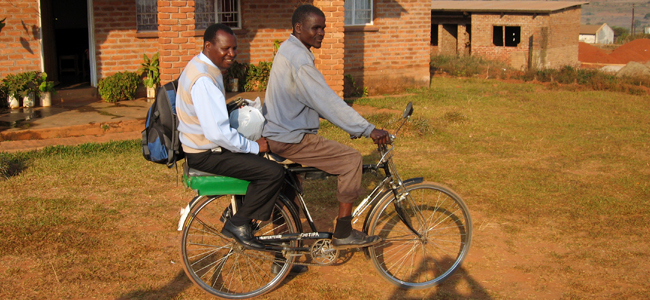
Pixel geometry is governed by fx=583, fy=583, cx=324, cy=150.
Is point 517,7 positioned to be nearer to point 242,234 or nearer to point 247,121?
point 247,121

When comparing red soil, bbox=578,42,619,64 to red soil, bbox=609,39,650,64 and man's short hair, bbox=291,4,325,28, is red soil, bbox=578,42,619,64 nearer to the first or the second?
red soil, bbox=609,39,650,64

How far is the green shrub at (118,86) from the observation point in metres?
10.9

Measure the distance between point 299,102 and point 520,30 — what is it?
20734mm

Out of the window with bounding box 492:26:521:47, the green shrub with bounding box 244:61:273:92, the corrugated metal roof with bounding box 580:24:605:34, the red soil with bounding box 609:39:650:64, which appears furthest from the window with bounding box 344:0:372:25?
the corrugated metal roof with bounding box 580:24:605:34

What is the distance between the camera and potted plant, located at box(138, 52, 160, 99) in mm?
11195

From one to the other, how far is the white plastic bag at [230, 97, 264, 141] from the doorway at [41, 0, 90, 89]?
8605 mm

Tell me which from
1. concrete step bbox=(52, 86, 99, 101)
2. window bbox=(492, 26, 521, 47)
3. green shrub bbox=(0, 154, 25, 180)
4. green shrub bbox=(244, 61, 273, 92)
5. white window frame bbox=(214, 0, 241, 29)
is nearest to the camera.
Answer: green shrub bbox=(0, 154, 25, 180)

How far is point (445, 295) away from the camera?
4.28 metres

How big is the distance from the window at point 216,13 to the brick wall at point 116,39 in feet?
3.72

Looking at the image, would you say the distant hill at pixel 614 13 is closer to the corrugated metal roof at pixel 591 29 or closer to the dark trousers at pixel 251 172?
the corrugated metal roof at pixel 591 29

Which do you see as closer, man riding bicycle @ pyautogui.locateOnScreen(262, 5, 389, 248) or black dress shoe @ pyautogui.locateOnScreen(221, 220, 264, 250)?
man riding bicycle @ pyautogui.locateOnScreen(262, 5, 389, 248)

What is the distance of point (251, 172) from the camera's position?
3855mm

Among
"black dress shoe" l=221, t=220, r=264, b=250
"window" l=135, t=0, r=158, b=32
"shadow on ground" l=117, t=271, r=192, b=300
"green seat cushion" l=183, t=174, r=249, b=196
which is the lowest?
"shadow on ground" l=117, t=271, r=192, b=300

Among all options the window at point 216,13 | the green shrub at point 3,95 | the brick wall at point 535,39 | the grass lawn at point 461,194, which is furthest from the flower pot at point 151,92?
the brick wall at point 535,39
